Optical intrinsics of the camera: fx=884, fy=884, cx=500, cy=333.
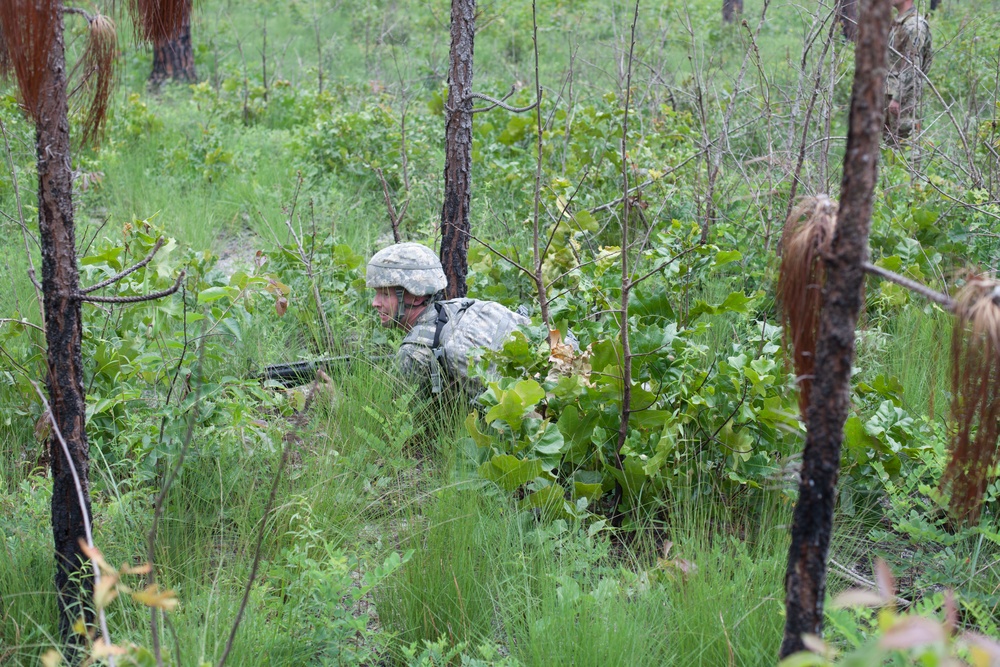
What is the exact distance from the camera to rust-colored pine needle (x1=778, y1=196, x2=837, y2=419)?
61.6 inches

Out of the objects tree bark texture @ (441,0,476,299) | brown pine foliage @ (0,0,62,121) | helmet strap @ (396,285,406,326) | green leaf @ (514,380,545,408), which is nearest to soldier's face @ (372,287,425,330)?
helmet strap @ (396,285,406,326)

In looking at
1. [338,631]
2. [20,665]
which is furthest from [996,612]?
[20,665]

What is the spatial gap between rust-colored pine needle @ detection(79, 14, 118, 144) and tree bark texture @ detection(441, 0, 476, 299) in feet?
6.92

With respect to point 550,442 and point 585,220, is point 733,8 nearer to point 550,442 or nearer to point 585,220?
point 585,220

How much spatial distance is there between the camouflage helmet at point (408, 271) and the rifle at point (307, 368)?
344mm

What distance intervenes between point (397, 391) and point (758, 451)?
5.13ft

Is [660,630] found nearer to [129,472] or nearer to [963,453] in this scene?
[963,453]

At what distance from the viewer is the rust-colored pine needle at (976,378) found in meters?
1.39

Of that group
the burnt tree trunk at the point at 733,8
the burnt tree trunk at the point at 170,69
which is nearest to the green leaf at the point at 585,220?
the burnt tree trunk at the point at 733,8

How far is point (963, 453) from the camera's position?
156 cm

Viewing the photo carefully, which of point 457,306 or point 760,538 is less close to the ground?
point 457,306

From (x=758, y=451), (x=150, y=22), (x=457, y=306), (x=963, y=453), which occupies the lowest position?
(x=758, y=451)

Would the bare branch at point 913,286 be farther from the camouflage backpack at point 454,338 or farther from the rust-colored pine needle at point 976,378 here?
the camouflage backpack at point 454,338

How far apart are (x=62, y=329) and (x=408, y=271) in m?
1.98
